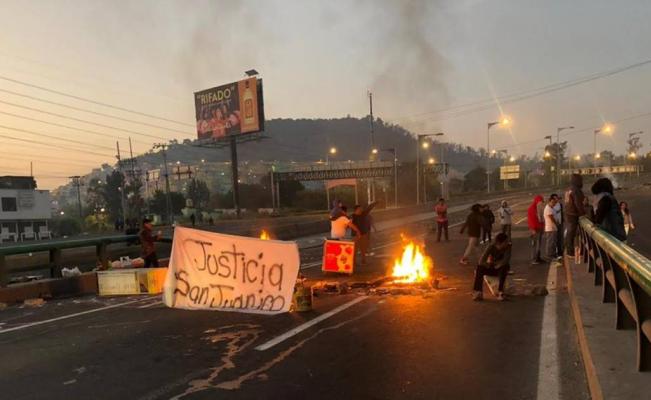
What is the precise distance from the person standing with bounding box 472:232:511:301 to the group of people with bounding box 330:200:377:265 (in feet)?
18.8

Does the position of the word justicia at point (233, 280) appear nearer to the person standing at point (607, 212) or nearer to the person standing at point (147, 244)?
the person standing at point (147, 244)

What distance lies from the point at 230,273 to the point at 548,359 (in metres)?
5.13

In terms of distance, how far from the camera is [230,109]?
82688 millimetres

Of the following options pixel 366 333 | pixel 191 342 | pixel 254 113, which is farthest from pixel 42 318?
pixel 254 113

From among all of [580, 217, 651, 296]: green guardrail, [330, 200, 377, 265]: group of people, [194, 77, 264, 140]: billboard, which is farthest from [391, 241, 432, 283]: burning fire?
[194, 77, 264, 140]: billboard

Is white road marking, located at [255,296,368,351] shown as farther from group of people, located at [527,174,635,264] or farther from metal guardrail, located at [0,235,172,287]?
metal guardrail, located at [0,235,172,287]

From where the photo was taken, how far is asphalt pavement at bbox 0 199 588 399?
5047 mm

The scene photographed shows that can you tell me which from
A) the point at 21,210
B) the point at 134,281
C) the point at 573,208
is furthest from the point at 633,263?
the point at 21,210

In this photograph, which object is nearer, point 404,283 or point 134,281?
point 404,283

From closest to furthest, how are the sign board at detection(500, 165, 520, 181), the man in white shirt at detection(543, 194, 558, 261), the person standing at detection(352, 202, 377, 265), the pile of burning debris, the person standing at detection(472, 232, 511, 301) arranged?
the person standing at detection(472, 232, 511, 301) < the pile of burning debris < the man in white shirt at detection(543, 194, 558, 261) < the person standing at detection(352, 202, 377, 265) < the sign board at detection(500, 165, 520, 181)

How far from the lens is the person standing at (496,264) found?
9016 mm

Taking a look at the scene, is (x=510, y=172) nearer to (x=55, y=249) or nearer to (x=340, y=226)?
(x=340, y=226)

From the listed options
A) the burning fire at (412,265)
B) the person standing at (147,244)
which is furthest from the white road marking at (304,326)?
the person standing at (147,244)

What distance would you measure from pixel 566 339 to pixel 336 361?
2.90m
